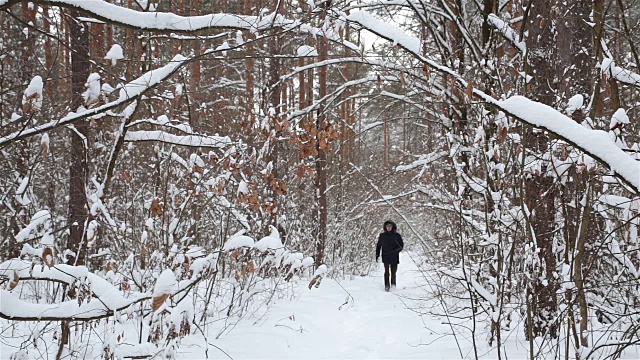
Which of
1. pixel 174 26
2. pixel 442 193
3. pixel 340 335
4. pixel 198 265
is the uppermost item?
pixel 174 26

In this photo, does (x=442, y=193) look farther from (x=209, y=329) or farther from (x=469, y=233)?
(x=209, y=329)

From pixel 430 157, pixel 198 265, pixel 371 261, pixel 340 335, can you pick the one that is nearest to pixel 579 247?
pixel 198 265

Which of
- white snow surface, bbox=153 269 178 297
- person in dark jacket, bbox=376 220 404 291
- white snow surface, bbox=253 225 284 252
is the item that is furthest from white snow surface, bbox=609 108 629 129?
person in dark jacket, bbox=376 220 404 291

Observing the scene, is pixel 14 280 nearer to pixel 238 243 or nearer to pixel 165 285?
pixel 165 285

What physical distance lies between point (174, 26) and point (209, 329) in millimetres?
4293

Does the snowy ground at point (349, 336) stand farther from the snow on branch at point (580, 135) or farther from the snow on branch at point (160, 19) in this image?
the snow on branch at point (160, 19)

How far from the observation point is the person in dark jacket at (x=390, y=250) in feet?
37.8

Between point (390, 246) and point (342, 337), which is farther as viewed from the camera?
point (390, 246)

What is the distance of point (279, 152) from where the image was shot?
11.0m

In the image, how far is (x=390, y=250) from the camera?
11.8 meters

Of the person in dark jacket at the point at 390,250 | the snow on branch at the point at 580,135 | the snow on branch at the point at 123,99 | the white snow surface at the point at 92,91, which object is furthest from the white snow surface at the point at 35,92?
the person in dark jacket at the point at 390,250

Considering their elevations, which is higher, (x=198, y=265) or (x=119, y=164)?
(x=119, y=164)

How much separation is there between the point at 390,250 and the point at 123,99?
8982 millimetres

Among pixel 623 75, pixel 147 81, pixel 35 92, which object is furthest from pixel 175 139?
pixel 623 75
